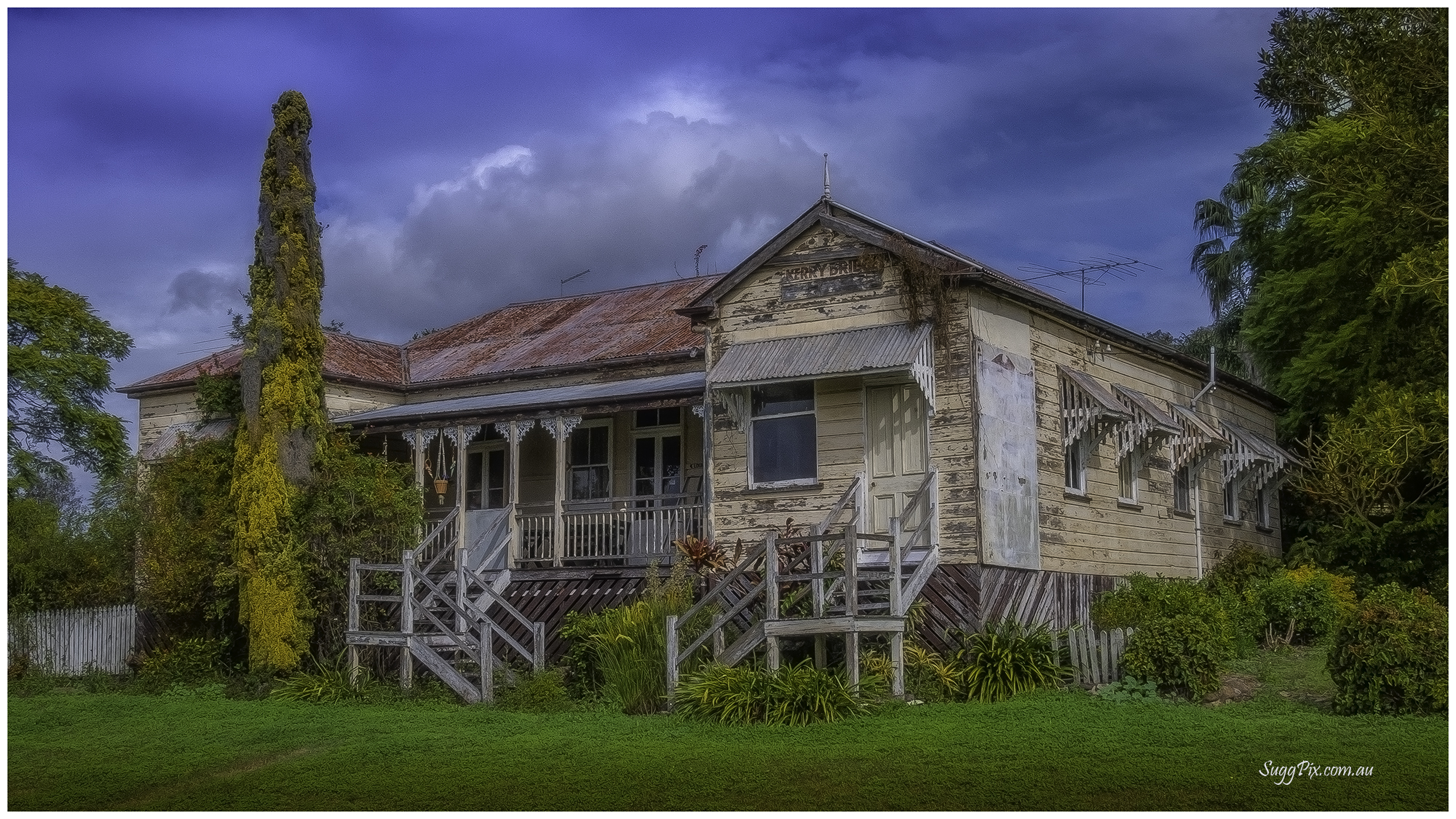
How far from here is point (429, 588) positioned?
19656mm

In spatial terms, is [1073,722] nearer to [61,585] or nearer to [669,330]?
[669,330]

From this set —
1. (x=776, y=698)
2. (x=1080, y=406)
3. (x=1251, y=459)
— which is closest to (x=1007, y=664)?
(x=776, y=698)

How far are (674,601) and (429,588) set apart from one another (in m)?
3.64

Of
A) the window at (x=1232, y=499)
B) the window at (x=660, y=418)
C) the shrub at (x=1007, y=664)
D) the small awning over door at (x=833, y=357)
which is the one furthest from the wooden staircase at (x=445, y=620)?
the window at (x=1232, y=499)

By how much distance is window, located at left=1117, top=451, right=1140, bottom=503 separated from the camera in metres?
22.9

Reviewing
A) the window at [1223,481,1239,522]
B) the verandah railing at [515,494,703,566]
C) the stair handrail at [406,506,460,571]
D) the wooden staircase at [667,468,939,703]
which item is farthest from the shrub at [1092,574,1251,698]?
the window at [1223,481,1239,522]

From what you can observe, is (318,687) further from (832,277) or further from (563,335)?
(563,335)

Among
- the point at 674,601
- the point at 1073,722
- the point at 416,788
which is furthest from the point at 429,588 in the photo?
the point at 1073,722

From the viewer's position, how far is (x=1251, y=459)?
1017 inches

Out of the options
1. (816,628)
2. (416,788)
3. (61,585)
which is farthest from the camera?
(61,585)

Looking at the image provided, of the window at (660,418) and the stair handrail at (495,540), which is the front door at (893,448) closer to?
the window at (660,418)

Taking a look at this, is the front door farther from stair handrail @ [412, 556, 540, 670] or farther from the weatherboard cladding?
stair handrail @ [412, 556, 540, 670]

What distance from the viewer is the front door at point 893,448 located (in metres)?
19.6

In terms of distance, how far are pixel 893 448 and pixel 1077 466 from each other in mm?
3417
